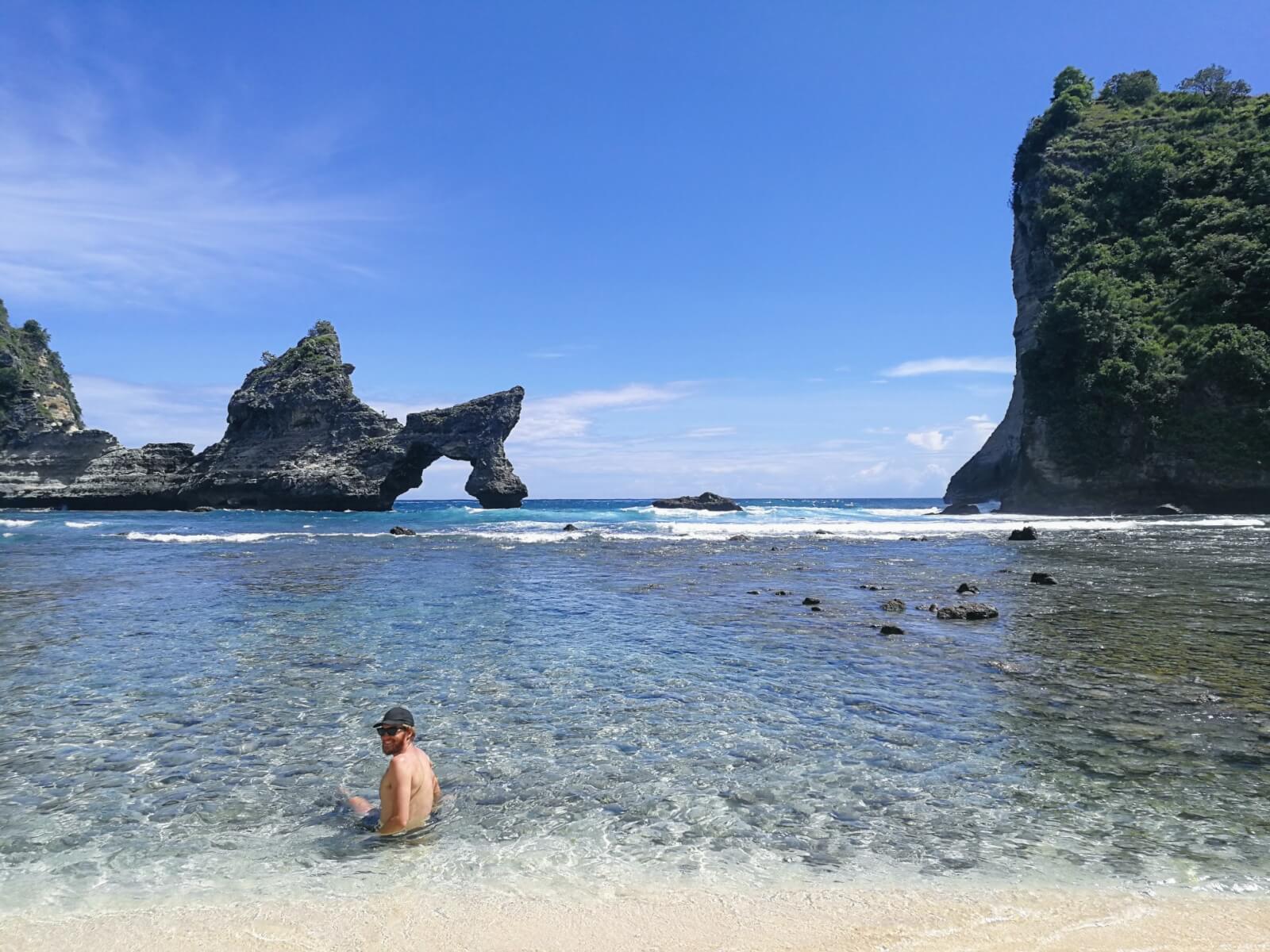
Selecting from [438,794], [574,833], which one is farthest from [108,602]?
[574,833]

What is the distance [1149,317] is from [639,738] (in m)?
61.9

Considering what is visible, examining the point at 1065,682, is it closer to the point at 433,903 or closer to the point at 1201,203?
the point at 433,903

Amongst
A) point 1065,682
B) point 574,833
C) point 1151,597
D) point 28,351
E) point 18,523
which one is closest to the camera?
point 574,833

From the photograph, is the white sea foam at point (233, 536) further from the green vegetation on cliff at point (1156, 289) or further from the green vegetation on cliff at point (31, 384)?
the green vegetation on cliff at point (31, 384)

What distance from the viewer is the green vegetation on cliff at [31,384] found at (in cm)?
8325

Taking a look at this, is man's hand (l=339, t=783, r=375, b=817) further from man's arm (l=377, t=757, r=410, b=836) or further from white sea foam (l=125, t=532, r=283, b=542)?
white sea foam (l=125, t=532, r=283, b=542)

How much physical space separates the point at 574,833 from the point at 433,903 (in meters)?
1.34

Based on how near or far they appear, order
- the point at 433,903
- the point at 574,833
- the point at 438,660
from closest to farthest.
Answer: the point at 433,903 → the point at 574,833 → the point at 438,660

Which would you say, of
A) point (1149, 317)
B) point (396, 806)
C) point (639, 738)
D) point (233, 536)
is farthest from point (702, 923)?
point (1149, 317)

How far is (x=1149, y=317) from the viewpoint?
55.8 meters

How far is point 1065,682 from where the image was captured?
33.8 feet

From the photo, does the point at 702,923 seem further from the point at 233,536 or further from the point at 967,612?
the point at 233,536

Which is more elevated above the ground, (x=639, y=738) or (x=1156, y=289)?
(x=1156, y=289)

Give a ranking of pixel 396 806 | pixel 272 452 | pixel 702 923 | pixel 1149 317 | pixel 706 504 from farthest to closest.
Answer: pixel 706 504, pixel 272 452, pixel 1149 317, pixel 396 806, pixel 702 923
